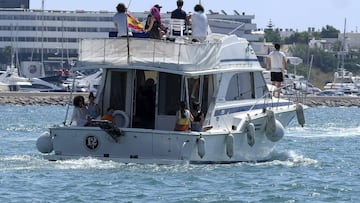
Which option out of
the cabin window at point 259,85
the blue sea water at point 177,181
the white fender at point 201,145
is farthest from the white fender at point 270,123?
the white fender at point 201,145

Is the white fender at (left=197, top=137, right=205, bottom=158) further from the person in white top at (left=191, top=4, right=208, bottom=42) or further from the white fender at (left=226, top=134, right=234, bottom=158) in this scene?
the person in white top at (left=191, top=4, right=208, bottom=42)

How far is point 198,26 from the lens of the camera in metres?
30.2

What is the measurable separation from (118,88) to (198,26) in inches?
87.6

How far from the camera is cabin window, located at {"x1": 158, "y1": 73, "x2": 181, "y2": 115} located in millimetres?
29328

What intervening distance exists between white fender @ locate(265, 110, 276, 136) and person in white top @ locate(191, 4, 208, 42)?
8.30 ft

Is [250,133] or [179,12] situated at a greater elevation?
[179,12]

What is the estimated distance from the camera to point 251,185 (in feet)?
86.0

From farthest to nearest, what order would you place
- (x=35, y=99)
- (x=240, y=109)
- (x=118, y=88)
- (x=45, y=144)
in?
(x=35, y=99) < (x=240, y=109) < (x=118, y=88) < (x=45, y=144)

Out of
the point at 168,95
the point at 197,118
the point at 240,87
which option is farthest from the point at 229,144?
the point at 240,87

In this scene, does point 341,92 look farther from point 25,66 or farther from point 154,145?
point 154,145

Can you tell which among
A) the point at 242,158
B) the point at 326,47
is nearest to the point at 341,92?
the point at 326,47

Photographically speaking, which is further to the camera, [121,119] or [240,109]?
[240,109]

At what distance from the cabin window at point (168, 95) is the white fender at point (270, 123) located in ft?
9.61

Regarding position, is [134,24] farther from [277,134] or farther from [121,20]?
[277,134]
